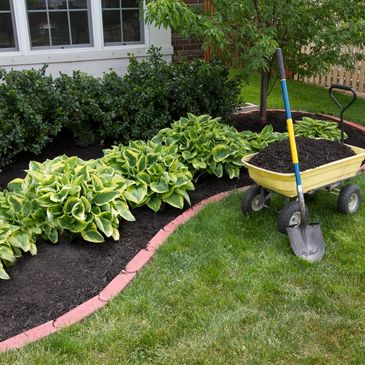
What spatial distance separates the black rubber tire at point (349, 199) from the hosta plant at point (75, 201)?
1820 millimetres

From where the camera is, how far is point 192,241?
3.67 m

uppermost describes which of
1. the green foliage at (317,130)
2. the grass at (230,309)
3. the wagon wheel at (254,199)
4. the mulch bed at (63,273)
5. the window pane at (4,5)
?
the window pane at (4,5)

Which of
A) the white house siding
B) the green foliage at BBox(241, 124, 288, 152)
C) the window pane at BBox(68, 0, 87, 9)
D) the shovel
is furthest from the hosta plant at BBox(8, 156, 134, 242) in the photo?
the window pane at BBox(68, 0, 87, 9)

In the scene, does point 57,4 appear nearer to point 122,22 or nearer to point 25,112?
point 122,22

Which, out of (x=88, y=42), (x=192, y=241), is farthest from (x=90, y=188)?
(x=88, y=42)

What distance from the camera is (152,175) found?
4117 millimetres

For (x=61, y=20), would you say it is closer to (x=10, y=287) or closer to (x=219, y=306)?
(x=10, y=287)

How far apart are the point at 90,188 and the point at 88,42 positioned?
9.77 feet

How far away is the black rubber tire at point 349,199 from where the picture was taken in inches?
158

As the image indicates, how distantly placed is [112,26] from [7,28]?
129cm

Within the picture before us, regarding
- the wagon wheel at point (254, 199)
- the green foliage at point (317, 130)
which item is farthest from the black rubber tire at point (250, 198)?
the green foliage at point (317, 130)

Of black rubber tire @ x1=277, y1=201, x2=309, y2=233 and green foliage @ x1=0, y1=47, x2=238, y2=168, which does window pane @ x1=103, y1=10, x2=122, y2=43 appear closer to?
green foliage @ x1=0, y1=47, x2=238, y2=168

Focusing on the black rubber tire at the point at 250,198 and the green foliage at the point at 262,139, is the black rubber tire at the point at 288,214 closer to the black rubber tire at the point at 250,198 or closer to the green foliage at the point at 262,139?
the black rubber tire at the point at 250,198

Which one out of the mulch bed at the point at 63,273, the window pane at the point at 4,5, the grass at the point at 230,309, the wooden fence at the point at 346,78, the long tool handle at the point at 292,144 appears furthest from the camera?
the wooden fence at the point at 346,78
